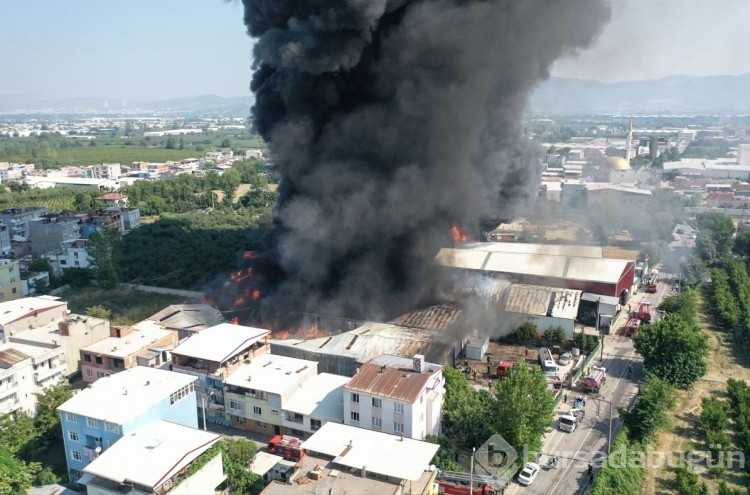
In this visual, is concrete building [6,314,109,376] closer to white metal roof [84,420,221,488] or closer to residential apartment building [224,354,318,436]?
residential apartment building [224,354,318,436]

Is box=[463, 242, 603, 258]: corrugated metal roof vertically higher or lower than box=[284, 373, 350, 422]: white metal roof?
higher

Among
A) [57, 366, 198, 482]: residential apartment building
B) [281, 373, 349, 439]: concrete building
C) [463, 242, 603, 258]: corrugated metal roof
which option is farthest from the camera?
[463, 242, 603, 258]: corrugated metal roof

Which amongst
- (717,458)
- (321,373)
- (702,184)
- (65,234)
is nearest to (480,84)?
(321,373)

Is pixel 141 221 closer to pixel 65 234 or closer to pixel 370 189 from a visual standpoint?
pixel 65 234

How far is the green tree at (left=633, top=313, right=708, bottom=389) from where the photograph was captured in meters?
16.8

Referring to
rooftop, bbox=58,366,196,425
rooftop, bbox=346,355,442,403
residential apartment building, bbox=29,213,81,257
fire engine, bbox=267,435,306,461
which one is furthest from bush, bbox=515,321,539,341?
residential apartment building, bbox=29,213,81,257

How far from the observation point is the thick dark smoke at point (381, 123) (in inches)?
791

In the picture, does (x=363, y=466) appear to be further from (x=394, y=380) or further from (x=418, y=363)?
(x=418, y=363)

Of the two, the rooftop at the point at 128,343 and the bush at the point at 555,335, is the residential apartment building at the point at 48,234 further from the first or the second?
the bush at the point at 555,335

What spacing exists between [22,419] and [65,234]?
883 inches

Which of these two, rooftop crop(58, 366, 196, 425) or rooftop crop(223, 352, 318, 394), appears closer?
rooftop crop(58, 366, 196, 425)

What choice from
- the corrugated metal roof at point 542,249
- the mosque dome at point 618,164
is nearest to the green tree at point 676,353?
the corrugated metal roof at point 542,249

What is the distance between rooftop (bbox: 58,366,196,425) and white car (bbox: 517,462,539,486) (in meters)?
7.64

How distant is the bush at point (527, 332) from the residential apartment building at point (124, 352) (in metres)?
11.1
